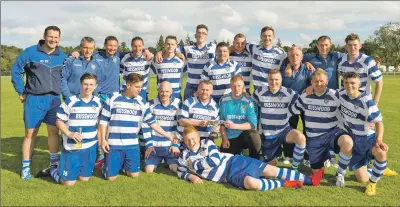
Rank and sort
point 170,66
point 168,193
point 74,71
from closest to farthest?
point 168,193
point 74,71
point 170,66

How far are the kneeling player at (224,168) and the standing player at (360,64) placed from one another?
2.09 metres

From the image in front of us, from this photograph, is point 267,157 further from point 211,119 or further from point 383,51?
point 383,51

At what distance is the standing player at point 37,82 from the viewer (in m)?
5.59

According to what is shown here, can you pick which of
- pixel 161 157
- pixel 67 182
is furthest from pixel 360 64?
pixel 67 182

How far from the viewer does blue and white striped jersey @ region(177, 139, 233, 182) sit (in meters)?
5.14

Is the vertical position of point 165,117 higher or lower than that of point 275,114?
lower

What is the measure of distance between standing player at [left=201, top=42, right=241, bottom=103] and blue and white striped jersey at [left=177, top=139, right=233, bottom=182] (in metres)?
1.66

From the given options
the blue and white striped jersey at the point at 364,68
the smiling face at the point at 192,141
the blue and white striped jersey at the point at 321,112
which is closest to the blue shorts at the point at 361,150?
the blue and white striped jersey at the point at 321,112

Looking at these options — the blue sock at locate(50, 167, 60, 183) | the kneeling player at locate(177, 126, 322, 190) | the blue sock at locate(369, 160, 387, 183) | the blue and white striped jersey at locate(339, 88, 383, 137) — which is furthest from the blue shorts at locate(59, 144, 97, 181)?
the blue sock at locate(369, 160, 387, 183)

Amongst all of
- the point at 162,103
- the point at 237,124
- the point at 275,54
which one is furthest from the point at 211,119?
the point at 275,54

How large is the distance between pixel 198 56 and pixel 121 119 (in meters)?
2.39

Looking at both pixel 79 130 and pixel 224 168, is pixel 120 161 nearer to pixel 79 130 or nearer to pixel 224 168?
pixel 79 130

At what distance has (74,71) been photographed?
6.26 m

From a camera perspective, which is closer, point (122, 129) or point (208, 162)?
point (208, 162)
